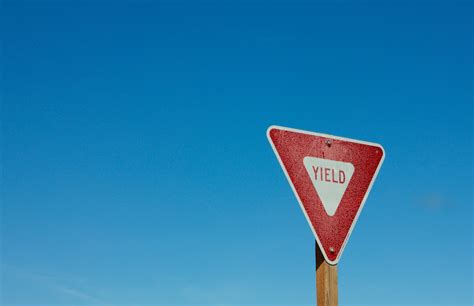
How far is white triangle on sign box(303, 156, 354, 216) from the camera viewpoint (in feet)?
12.0

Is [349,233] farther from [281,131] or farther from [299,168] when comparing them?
[281,131]

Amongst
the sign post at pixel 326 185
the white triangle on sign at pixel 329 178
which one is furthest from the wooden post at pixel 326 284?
the white triangle on sign at pixel 329 178

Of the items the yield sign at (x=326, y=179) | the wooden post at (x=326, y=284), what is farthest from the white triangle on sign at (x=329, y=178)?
the wooden post at (x=326, y=284)

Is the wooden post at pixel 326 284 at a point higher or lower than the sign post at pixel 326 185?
lower

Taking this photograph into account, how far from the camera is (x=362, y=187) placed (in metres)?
3.78

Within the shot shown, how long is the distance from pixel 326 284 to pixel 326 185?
1.92ft

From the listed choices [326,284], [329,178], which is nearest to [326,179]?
[329,178]

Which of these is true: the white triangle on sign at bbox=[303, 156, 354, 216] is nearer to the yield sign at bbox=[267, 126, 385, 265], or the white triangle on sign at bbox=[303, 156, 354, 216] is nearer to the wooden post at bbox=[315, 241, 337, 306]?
the yield sign at bbox=[267, 126, 385, 265]

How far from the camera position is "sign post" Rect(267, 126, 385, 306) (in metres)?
3.59

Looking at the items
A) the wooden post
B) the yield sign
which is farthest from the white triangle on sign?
the wooden post

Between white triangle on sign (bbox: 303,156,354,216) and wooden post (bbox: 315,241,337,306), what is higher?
white triangle on sign (bbox: 303,156,354,216)

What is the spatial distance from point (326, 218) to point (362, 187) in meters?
0.34

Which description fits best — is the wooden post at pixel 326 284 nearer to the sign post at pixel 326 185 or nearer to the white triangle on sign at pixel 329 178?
the sign post at pixel 326 185

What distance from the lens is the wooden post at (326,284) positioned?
3.56 meters
